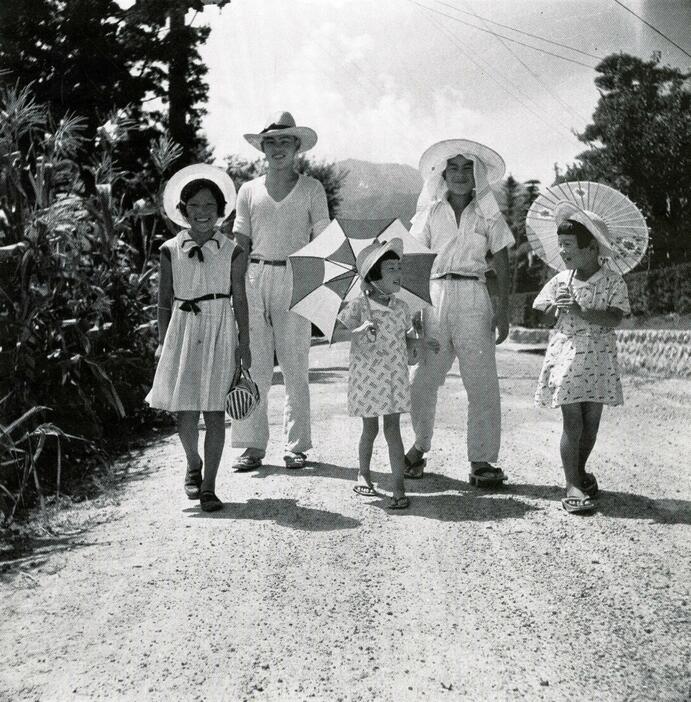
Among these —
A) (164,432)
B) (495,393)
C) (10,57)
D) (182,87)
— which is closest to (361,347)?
→ (495,393)

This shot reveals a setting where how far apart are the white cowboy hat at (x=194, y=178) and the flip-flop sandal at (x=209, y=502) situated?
156cm

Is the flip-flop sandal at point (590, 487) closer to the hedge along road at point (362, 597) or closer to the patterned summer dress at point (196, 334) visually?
the hedge along road at point (362, 597)

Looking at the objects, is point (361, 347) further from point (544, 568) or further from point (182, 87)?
point (182, 87)

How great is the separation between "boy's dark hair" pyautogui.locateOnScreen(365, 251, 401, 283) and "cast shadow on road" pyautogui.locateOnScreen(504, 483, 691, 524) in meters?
1.48

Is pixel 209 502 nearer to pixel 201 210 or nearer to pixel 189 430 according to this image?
pixel 189 430

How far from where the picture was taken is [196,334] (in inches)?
189

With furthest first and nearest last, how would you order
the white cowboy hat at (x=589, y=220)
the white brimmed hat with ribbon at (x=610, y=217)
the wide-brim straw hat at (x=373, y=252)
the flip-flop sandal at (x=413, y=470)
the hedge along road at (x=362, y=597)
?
the flip-flop sandal at (x=413, y=470) → the wide-brim straw hat at (x=373, y=252) → the white brimmed hat with ribbon at (x=610, y=217) → the white cowboy hat at (x=589, y=220) → the hedge along road at (x=362, y=597)

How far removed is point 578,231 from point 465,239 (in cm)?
77

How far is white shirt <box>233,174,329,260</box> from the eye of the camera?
18.6 ft

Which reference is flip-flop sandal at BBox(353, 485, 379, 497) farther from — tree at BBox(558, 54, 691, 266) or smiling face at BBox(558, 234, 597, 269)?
tree at BBox(558, 54, 691, 266)

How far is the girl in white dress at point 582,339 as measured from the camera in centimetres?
454

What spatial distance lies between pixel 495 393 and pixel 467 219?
107 centimetres

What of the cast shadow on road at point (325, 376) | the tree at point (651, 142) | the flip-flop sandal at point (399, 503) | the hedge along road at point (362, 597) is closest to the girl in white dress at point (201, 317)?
the hedge along road at point (362, 597)

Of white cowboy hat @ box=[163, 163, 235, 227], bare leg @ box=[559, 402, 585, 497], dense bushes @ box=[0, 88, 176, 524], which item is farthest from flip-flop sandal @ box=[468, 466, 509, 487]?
dense bushes @ box=[0, 88, 176, 524]
